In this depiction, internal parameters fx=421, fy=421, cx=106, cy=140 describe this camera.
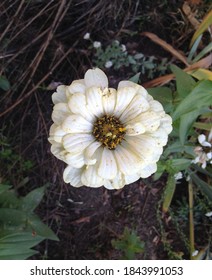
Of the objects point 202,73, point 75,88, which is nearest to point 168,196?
point 202,73

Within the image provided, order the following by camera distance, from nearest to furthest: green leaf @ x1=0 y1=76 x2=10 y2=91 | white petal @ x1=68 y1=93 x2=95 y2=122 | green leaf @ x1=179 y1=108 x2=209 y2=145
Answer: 1. white petal @ x1=68 y1=93 x2=95 y2=122
2. green leaf @ x1=179 y1=108 x2=209 y2=145
3. green leaf @ x1=0 y1=76 x2=10 y2=91

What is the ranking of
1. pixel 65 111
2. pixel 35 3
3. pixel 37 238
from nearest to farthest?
pixel 65 111, pixel 37 238, pixel 35 3

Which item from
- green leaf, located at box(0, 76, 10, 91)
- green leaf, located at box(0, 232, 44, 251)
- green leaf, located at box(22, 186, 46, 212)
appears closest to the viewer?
green leaf, located at box(0, 232, 44, 251)

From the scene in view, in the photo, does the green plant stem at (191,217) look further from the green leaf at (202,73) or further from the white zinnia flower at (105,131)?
the white zinnia flower at (105,131)

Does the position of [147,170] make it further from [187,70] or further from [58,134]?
[187,70]

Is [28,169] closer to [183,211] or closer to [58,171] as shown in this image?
[58,171]

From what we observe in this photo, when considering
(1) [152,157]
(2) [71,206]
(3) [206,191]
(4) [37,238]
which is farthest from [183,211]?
(1) [152,157]

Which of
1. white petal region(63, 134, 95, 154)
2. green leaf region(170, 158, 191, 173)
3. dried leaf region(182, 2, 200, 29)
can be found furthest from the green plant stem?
white petal region(63, 134, 95, 154)

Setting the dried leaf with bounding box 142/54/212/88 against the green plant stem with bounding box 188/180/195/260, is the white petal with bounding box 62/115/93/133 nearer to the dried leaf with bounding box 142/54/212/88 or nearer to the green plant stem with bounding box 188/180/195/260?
the dried leaf with bounding box 142/54/212/88
